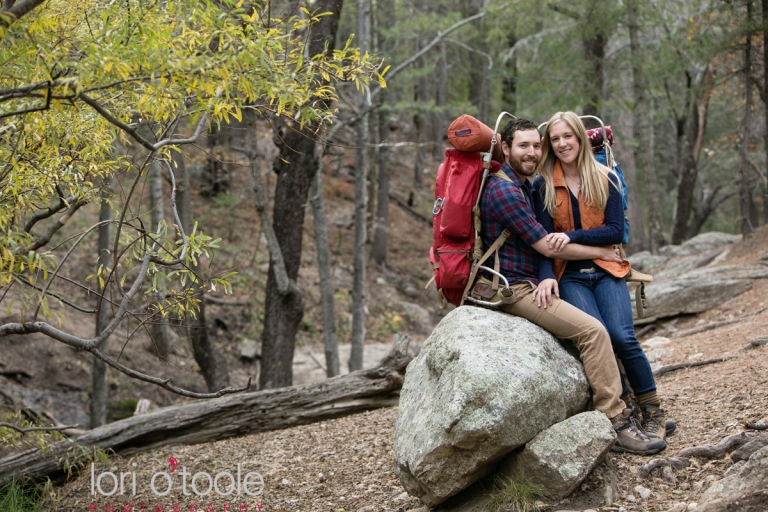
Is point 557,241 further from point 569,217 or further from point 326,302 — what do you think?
point 326,302

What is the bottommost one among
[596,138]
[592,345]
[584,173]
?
[592,345]

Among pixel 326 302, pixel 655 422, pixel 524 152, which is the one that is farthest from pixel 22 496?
pixel 326 302

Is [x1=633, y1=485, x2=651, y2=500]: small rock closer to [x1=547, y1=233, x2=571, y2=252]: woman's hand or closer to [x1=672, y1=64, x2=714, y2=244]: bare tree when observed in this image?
[x1=547, y1=233, x2=571, y2=252]: woman's hand

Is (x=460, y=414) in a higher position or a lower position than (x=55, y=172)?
lower

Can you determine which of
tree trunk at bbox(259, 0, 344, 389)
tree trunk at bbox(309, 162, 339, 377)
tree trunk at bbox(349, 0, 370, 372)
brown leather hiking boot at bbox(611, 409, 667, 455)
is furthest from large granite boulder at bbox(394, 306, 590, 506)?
tree trunk at bbox(349, 0, 370, 372)

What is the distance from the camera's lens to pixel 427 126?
26391 millimetres

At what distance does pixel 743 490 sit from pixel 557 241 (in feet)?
5.63

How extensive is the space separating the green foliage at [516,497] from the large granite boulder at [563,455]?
1.5 inches

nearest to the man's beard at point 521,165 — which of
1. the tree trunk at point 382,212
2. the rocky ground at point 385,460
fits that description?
the rocky ground at point 385,460

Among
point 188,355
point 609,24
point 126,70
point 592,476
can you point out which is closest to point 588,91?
point 609,24

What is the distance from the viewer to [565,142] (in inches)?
176

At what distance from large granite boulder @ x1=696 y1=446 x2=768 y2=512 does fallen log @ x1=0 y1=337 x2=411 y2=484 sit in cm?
365

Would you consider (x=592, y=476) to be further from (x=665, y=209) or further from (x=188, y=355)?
(x=665, y=209)

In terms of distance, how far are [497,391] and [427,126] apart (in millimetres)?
23383
